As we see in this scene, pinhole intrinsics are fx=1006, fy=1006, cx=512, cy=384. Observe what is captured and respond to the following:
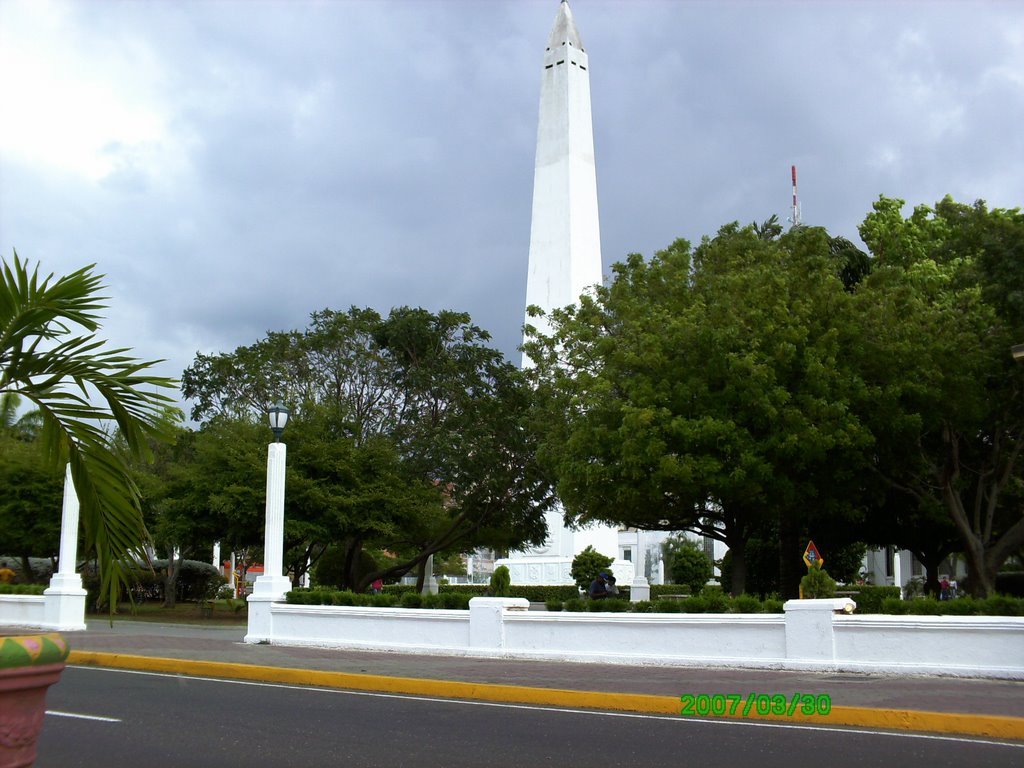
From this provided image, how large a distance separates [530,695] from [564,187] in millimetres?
34086

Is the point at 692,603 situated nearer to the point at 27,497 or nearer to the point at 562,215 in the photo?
the point at 27,497

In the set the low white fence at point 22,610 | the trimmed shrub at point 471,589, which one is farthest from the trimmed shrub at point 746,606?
the low white fence at point 22,610

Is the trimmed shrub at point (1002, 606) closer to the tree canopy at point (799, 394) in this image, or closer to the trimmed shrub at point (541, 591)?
the tree canopy at point (799, 394)

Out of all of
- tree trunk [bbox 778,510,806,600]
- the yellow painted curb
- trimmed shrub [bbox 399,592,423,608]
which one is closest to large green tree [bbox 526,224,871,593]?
tree trunk [bbox 778,510,806,600]

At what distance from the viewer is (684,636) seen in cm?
1580

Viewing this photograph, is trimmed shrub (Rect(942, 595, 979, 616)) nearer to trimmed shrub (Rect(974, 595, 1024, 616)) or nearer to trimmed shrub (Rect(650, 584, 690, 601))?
trimmed shrub (Rect(974, 595, 1024, 616))

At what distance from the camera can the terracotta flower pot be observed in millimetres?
4551

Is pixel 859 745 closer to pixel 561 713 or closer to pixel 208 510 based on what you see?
pixel 561 713

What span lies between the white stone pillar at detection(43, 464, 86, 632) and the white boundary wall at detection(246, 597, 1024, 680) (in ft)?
23.4

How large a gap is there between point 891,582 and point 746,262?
125ft

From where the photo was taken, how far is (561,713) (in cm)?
1129
